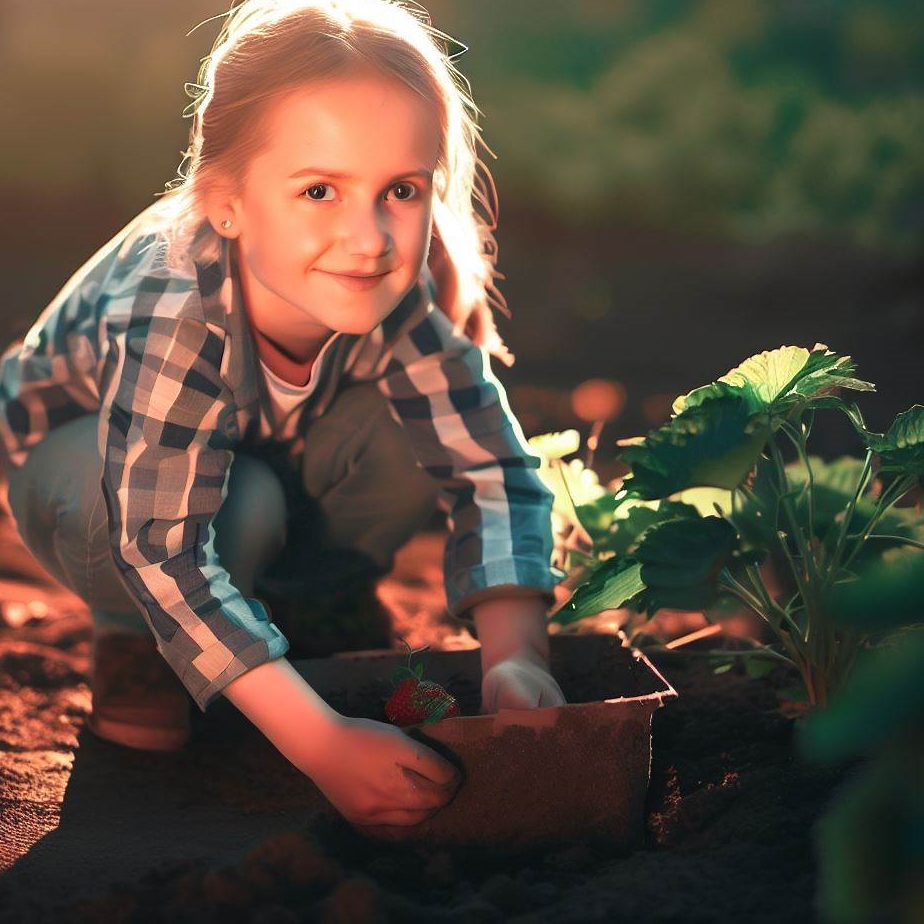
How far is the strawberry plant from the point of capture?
1308 millimetres

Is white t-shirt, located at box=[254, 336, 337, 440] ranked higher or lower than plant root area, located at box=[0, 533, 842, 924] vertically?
higher

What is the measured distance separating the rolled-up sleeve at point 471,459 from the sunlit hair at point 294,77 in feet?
0.53

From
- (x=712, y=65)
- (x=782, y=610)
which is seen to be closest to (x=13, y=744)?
(x=782, y=610)

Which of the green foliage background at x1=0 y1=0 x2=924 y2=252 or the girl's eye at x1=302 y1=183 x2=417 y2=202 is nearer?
the girl's eye at x1=302 y1=183 x2=417 y2=202

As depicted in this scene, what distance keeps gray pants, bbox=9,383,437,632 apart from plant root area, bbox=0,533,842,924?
0.21m

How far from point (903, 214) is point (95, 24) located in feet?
11.9

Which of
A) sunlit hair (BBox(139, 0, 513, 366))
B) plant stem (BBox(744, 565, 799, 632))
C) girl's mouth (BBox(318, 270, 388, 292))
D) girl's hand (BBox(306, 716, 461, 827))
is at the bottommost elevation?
girl's hand (BBox(306, 716, 461, 827))

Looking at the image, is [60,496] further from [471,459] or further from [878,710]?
[878,710]

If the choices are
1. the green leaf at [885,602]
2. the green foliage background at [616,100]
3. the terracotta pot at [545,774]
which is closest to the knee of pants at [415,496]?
the terracotta pot at [545,774]

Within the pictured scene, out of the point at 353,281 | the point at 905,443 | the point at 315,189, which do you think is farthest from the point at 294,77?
the point at 905,443

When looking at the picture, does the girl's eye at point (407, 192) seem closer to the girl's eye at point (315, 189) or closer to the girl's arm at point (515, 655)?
the girl's eye at point (315, 189)

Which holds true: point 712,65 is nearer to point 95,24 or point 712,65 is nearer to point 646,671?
point 95,24

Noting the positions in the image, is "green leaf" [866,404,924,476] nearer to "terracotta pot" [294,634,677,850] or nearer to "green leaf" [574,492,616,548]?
"terracotta pot" [294,634,677,850]

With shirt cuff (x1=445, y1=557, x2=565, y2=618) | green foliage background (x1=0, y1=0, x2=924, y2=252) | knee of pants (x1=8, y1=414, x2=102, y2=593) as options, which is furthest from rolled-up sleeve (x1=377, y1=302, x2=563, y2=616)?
green foliage background (x1=0, y1=0, x2=924, y2=252)
